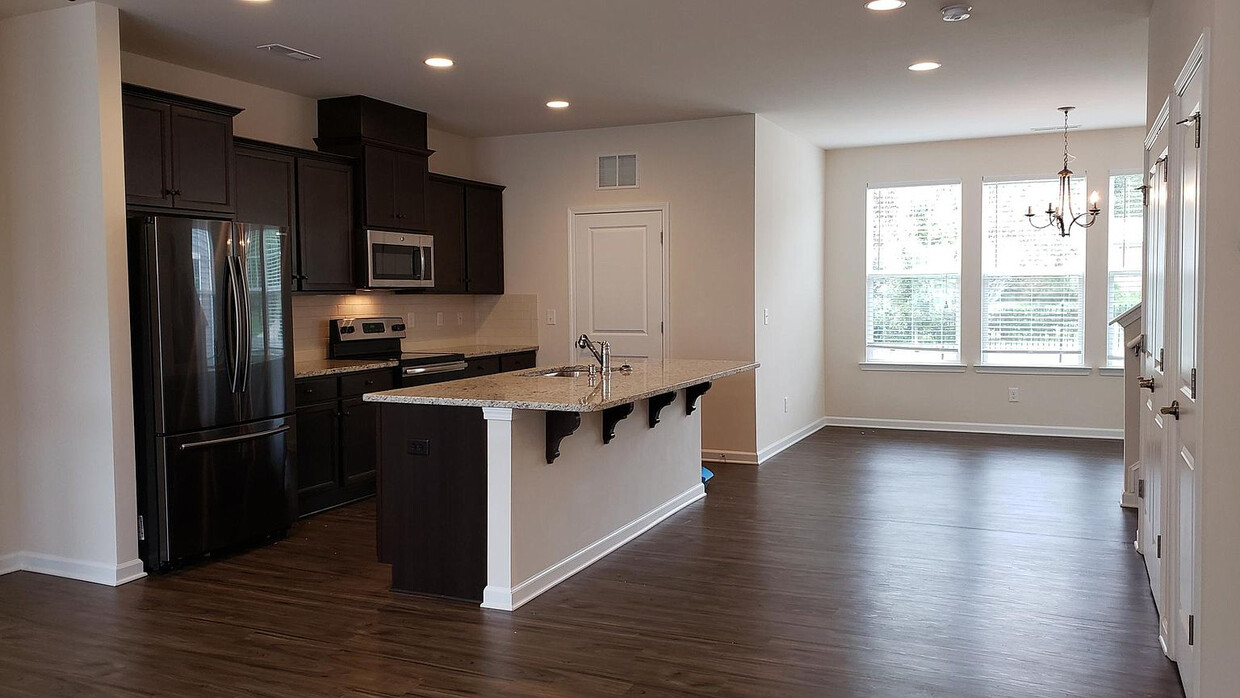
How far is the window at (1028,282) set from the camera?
27.5ft

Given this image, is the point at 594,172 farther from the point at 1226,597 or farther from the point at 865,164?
the point at 1226,597

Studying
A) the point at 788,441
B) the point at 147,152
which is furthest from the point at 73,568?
the point at 788,441

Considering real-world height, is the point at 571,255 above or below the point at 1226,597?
above

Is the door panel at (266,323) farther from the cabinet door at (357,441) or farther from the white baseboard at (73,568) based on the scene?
the white baseboard at (73,568)

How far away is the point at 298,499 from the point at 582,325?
3.02m

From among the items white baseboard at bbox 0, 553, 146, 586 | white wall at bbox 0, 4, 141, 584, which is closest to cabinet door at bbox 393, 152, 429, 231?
white wall at bbox 0, 4, 141, 584

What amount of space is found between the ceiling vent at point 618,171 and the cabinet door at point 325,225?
7.00 ft

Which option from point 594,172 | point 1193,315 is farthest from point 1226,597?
point 594,172

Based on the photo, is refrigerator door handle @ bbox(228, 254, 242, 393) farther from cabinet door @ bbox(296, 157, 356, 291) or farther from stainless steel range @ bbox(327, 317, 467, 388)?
stainless steel range @ bbox(327, 317, 467, 388)

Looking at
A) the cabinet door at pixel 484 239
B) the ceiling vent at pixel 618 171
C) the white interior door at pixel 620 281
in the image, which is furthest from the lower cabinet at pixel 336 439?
the ceiling vent at pixel 618 171

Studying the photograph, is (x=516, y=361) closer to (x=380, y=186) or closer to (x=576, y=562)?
(x=380, y=186)

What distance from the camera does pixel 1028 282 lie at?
28.0 ft

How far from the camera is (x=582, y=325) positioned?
25.4ft

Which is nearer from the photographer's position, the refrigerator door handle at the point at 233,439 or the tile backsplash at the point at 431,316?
→ the refrigerator door handle at the point at 233,439
